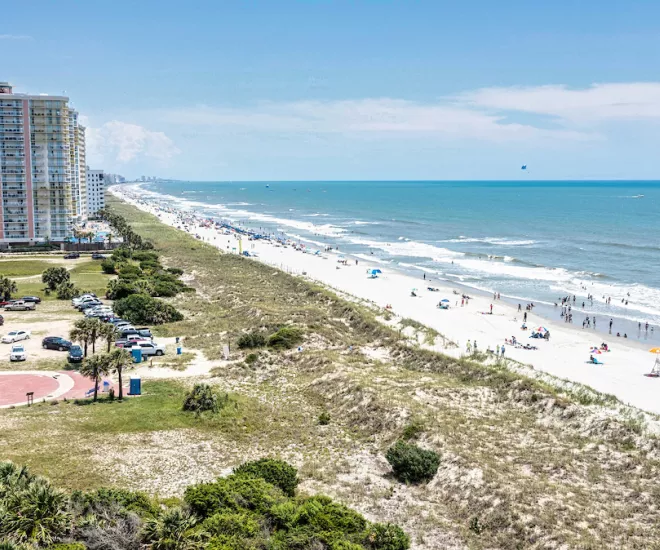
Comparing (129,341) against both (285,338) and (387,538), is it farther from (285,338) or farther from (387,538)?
(387,538)

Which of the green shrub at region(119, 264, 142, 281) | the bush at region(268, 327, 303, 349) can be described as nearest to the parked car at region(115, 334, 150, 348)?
the bush at region(268, 327, 303, 349)

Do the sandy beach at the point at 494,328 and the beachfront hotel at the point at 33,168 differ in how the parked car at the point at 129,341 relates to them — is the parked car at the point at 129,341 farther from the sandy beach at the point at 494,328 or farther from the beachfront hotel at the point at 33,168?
the beachfront hotel at the point at 33,168

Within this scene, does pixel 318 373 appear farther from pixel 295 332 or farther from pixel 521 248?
pixel 521 248

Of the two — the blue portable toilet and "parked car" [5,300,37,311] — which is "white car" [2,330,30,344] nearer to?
"parked car" [5,300,37,311]

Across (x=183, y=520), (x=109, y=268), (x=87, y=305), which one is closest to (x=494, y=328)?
(x=87, y=305)

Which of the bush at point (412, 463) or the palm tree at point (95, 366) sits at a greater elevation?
the palm tree at point (95, 366)

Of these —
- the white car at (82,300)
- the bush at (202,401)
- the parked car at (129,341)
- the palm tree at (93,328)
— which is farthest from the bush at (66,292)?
the bush at (202,401)
